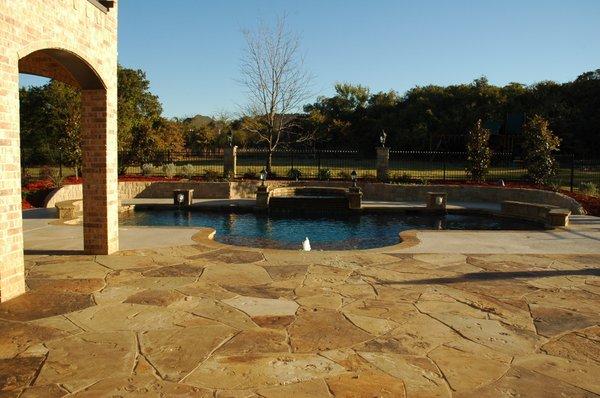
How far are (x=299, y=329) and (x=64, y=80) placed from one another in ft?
19.6

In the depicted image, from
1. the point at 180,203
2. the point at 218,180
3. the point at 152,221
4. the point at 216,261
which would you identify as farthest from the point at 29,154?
the point at 216,261

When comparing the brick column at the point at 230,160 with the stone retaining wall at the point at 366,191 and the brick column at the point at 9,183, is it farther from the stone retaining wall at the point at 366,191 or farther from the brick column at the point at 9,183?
the brick column at the point at 9,183

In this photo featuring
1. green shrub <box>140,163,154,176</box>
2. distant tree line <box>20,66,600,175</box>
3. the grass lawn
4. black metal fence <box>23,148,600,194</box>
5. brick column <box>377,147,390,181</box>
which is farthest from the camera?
distant tree line <box>20,66,600,175</box>

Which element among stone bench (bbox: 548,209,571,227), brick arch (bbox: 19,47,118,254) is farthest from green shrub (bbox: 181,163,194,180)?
stone bench (bbox: 548,209,571,227)

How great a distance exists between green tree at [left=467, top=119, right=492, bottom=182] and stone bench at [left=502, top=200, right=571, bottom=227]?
5.94 meters

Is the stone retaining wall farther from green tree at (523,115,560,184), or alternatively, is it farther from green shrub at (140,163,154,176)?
green shrub at (140,163,154,176)

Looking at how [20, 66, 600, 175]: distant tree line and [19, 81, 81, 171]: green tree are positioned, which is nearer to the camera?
[19, 81, 81, 171]: green tree

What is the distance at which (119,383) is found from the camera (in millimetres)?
3273

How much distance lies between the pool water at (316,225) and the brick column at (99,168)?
332 cm

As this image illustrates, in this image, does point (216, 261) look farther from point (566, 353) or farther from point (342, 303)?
point (566, 353)

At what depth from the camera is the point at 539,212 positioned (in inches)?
510

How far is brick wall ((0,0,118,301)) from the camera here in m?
4.88

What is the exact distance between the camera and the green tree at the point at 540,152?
18064 mm

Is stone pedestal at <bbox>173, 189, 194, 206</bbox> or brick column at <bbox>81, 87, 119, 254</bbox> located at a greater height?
brick column at <bbox>81, 87, 119, 254</bbox>
